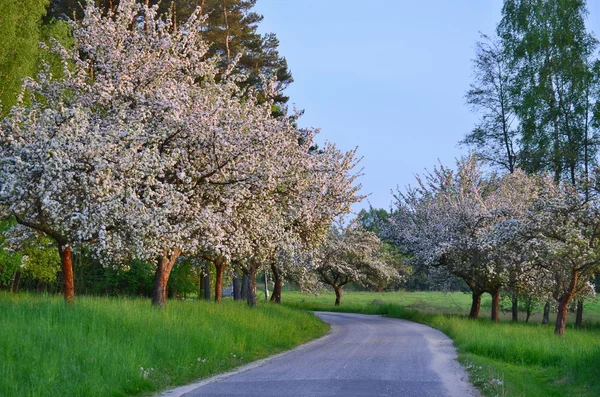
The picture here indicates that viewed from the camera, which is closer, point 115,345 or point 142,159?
point 115,345

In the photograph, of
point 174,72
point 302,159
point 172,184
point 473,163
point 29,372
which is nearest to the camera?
point 29,372

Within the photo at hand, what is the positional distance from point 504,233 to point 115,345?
61.5 feet

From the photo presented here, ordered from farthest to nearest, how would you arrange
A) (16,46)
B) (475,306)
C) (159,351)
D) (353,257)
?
(353,257)
(475,306)
(16,46)
(159,351)

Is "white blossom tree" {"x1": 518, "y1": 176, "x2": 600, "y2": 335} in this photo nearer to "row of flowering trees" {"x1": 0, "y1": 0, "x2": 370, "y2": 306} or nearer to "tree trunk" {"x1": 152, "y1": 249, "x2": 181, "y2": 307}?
"row of flowering trees" {"x1": 0, "y1": 0, "x2": 370, "y2": 306}

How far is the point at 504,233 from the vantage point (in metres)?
28.0

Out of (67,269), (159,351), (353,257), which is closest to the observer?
(159,351)

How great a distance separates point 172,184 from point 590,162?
24661 millimetres

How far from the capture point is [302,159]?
29438 mm

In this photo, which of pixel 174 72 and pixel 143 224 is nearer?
pixel 143 224

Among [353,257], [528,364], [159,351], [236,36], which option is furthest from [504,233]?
[353,257]

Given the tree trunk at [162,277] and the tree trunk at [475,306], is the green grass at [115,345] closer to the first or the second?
the tree trunk at [162,277]

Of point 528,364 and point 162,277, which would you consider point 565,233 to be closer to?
point 528,364

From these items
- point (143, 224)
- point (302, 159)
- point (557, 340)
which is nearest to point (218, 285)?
point (302, 159)

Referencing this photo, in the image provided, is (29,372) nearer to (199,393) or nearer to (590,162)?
(199,393)
